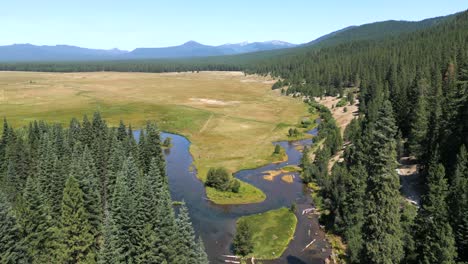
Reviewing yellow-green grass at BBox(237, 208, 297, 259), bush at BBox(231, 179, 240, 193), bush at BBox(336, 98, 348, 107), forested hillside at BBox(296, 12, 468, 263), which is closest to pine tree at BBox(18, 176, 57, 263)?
yellow-green grass at BBox(237, 208, 297, 259)

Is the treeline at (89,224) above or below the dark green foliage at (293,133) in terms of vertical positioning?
above

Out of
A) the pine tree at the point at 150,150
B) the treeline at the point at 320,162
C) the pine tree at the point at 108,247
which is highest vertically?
the pine tree at the point at 150,150

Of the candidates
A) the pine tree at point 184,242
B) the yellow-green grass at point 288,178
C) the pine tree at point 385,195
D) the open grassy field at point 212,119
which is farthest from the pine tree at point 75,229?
the yellow-green grass at point 288,178

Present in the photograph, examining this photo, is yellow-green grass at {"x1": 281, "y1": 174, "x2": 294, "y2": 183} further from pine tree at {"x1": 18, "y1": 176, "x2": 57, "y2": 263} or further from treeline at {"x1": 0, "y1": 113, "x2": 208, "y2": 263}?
pine tree at {"x1": 18, "y1": 176, "x2": 57, "y2": 263}

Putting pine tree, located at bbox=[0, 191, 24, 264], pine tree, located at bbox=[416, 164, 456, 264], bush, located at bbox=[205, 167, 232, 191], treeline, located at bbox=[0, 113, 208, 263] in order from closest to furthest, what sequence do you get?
pine tree, located at bbox=[416, 164, 456, 264], pine tree, located at bbox=[0, 191, 24, 264], treeline, located at bbox=[0, 113, 208, 263], bush, located at bbox=[205, 167, 232, 191]

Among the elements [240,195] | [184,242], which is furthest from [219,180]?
[184,242]

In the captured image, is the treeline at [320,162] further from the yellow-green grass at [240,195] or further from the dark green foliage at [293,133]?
the dark green foliage at [293,133]
